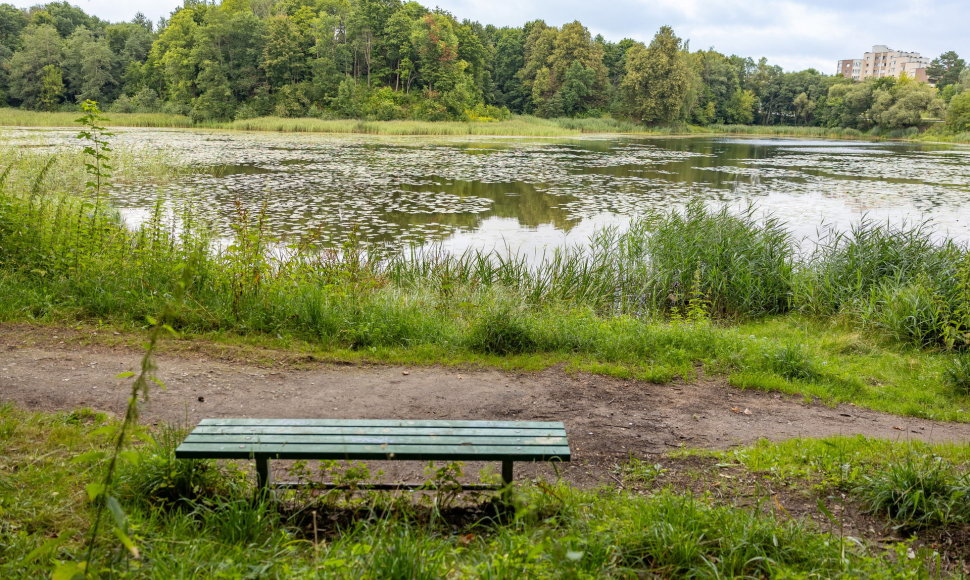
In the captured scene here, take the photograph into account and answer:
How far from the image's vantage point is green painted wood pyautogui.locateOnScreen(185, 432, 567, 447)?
3082 millimetres

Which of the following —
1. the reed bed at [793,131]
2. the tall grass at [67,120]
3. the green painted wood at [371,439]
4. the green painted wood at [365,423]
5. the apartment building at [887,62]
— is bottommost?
the green painted wood at [365,423]

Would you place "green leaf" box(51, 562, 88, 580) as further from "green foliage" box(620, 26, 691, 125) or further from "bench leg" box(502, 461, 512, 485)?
"green foliage" box(620, 26, 691, 125)

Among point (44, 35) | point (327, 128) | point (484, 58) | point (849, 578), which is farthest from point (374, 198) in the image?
point (484, 58)

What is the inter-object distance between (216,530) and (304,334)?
358 cm

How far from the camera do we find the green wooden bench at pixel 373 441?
9.71 ft

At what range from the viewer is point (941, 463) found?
11.2 feet

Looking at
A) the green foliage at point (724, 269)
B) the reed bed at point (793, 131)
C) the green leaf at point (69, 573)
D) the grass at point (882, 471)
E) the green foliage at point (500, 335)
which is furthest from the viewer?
the reed bed at point (793, 131)

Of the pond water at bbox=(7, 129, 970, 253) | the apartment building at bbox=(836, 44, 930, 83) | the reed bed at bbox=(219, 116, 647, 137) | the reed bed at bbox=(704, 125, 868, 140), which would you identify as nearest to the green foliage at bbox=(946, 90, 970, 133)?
the reed bed at bbox=(704, 125, 868, 140)

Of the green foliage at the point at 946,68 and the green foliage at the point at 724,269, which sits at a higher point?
the green foliage at the point at 946,68

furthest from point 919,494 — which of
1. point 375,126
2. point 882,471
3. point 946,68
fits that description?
point 946,68

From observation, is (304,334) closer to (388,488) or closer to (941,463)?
(388,488)

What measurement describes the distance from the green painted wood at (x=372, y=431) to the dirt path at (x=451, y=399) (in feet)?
2.82

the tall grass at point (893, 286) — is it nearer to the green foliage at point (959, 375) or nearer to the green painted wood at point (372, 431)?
the green foliage at point (959, 375)

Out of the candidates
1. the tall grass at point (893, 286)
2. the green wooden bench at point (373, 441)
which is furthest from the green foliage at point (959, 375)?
the green wooden bench at point (373, 441)
